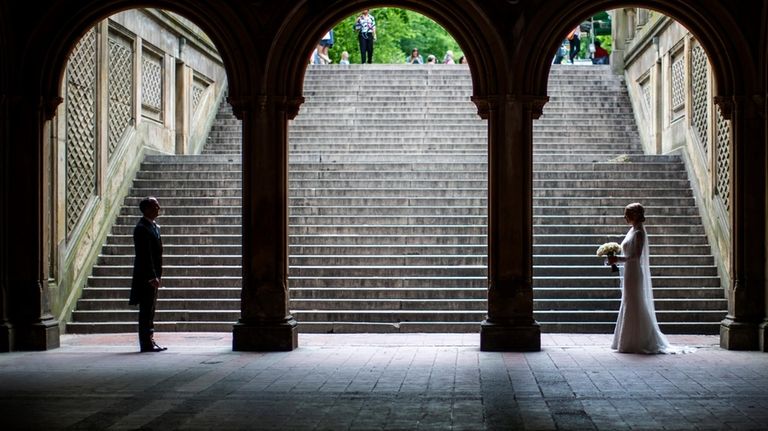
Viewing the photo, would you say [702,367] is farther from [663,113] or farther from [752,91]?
[663,113]

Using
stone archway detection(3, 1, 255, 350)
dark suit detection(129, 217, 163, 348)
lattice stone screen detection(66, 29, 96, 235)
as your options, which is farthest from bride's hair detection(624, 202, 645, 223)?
lattice stone screen detection(66, 29, 96, 235)

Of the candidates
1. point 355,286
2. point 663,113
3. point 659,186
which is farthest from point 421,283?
point 663,113

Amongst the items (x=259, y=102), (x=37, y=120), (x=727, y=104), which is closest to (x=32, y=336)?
(x=37, y=120)

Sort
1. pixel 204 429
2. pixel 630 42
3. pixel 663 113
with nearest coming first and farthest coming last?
1. pixel 204 429
2. pixel 663 113
3. pixel 630 42

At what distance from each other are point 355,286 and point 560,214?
11.5ft

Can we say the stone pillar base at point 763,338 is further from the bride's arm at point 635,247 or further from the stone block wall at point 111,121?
the stone block wall at point 111,121

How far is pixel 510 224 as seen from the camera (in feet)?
36.9

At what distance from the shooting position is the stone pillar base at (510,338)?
36.4 feet

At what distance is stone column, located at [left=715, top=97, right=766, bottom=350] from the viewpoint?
11281 mm

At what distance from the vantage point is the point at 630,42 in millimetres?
22000

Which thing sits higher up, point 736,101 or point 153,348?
point 736,101

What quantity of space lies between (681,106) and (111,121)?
918cm

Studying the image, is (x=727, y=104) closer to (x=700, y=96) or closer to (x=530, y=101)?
(x=530, y=101)

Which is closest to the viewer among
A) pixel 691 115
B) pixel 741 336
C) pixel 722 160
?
pixel 741 336
